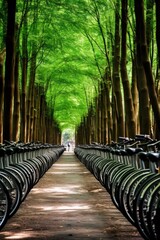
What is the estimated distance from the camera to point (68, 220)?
24.0 ft

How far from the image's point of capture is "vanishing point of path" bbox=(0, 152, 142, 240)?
616cm

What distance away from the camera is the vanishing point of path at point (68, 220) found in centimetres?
616

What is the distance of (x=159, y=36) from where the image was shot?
1017 cm

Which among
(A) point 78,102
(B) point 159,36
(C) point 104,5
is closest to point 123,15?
(C) point 104,5

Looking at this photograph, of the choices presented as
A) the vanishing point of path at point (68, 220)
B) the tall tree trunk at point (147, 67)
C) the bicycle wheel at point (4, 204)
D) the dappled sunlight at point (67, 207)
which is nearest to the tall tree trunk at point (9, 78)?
the vanishing point of path at point (68, 220)

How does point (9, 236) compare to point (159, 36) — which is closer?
point (9, 236)

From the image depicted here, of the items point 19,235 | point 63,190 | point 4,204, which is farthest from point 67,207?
point 63,190

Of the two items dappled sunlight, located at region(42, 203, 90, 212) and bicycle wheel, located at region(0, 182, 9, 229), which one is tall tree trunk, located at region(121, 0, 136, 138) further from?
bicycle wheel, located at region(0, 182, 9, 229)

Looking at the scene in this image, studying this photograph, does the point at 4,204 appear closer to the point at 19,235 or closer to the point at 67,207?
the point at 19,235

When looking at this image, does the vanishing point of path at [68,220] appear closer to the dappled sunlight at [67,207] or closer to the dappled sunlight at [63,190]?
the dappled sunlight at [67,207]

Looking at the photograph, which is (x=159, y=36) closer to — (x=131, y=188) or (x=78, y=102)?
(x=131, y=188)

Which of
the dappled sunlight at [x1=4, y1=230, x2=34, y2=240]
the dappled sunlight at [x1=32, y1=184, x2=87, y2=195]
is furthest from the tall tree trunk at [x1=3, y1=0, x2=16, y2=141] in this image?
the dappled sunlight at [x1=4, y1=230, x2=34, y2=240]

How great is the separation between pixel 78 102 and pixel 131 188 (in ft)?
142

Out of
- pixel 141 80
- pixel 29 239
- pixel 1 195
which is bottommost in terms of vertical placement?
pixel 29 239
